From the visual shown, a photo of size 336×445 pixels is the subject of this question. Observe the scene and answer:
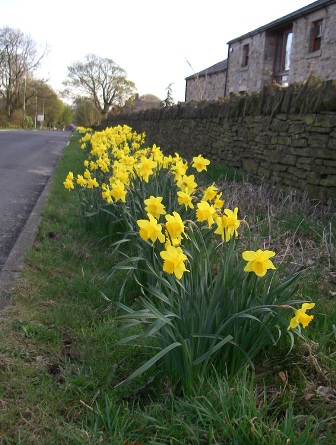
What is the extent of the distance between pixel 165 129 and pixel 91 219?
8.85 m

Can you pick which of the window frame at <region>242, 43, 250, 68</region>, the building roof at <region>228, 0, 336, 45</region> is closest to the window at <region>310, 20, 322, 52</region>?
the building roof at <region>228, 0, 336, 45</region>

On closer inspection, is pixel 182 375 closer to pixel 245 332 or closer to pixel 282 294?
pixel 245 332

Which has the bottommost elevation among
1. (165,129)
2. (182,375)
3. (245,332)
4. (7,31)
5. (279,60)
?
(182,375)

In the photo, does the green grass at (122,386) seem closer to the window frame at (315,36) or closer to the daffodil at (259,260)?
the daffodil at (259,260)

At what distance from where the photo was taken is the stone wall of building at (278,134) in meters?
5.23

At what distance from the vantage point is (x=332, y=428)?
1850mm

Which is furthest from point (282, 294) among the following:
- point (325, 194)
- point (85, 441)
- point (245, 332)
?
point (325, 194)

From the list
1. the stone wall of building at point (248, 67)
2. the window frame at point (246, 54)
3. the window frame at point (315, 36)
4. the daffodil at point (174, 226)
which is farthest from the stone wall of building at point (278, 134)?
the window frame at point (246, 54)

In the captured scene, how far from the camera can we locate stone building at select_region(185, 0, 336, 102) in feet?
56.2

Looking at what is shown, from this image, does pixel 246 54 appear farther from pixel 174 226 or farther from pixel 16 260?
pixel 174 226

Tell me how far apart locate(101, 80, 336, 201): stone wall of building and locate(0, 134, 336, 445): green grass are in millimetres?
2069

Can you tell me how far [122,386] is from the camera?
7.24ft

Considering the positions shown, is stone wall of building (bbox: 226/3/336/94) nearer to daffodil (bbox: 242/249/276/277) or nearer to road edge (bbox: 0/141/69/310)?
road edge (bbox: 0/141/69/310)

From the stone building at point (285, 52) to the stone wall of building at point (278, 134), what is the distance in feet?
17.0
